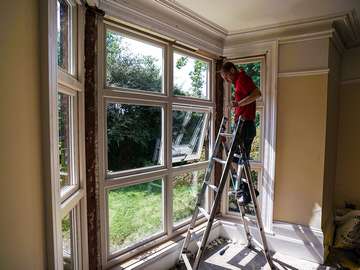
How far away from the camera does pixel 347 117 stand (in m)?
3.31

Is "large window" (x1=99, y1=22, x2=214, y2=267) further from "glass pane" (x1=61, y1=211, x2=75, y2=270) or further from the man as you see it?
the man

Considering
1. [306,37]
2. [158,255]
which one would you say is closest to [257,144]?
[306,37]

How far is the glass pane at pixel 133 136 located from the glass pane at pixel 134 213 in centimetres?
23

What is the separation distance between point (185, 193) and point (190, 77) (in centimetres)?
142

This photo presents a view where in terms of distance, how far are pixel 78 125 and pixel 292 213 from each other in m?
2.50

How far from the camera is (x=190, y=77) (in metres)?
2.91

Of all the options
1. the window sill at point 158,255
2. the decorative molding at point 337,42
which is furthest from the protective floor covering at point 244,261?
the decorative molding at point 337,42

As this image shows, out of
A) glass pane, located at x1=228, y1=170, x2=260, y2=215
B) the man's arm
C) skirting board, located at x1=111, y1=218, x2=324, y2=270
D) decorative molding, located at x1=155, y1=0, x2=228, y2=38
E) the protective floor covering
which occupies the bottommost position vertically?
the protective floor covering

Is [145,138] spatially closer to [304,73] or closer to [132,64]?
[132,64]

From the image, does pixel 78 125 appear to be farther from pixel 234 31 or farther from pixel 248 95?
pixel 234 31

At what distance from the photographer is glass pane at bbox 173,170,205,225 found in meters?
2.77

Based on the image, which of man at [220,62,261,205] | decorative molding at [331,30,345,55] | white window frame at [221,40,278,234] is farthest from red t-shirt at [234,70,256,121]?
decorative molding at [331,30,345,55]

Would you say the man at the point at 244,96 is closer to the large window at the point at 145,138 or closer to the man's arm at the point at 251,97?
the man's arm at the point at 251,97

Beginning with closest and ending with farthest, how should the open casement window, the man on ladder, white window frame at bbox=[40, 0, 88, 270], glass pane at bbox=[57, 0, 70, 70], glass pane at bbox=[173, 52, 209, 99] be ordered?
white window frame at bbox=[40, 0, 88, 270] < glass pane at bbox=[57, 0, 70, 70] < the man on ladder < glass pane at bbox=[173, 52, 209, 99] < the open casement window
